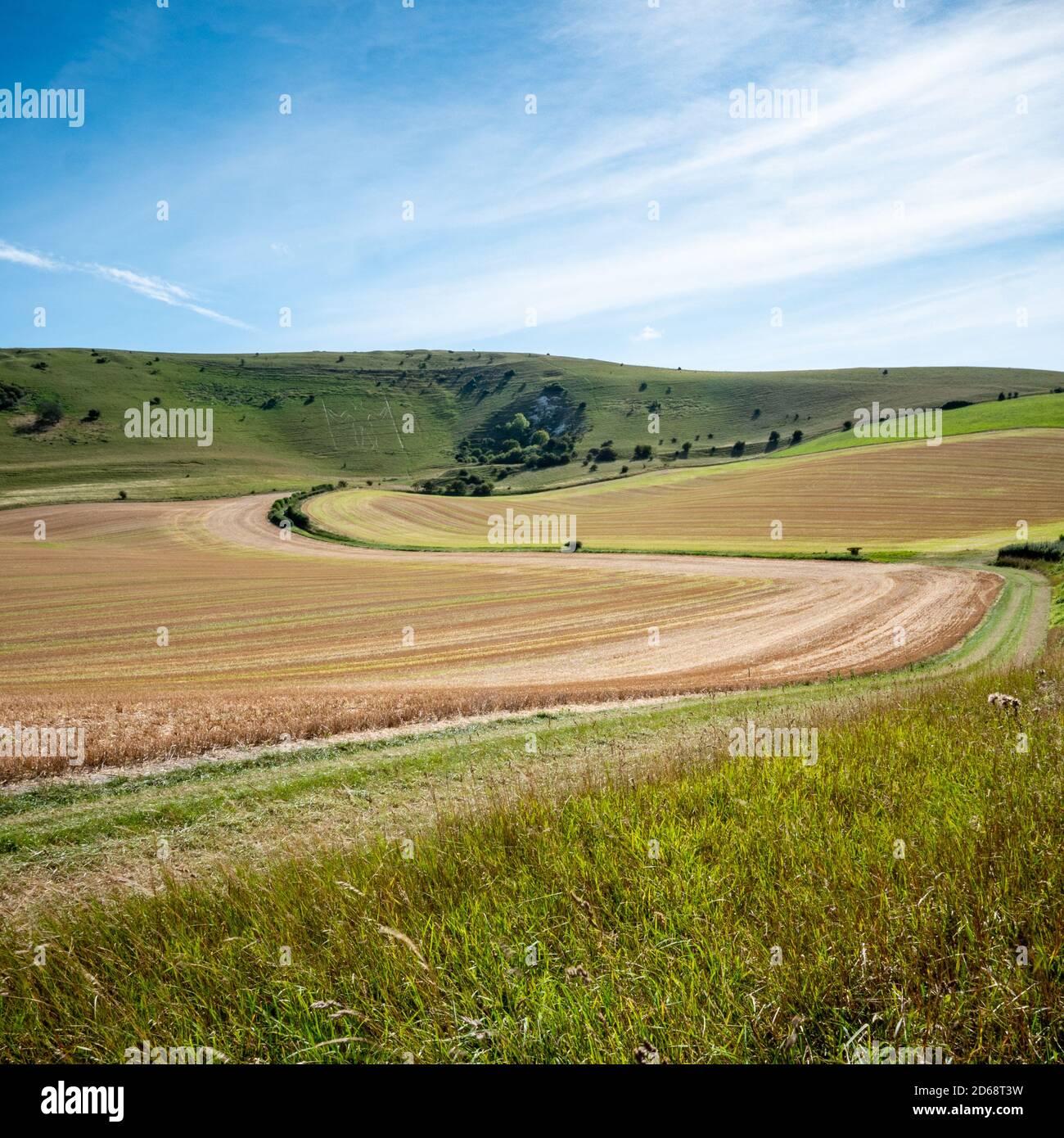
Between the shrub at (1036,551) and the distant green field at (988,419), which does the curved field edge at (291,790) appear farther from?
the distant green field at (988,419)

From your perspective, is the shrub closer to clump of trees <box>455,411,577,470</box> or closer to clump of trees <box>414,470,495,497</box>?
clump of trees <box>414,470,495,497</box>

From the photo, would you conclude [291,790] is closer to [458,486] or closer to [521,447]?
[458,486]

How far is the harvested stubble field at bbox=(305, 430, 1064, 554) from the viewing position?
6147 cm

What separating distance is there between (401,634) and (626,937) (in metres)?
26.4

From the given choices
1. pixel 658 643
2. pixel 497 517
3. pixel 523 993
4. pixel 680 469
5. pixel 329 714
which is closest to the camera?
pixel 523 993

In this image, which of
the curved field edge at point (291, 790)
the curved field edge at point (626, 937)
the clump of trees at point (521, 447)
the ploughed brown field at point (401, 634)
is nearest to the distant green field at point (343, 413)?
the clump of trees at point (521, 447)

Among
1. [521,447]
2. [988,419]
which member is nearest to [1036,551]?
[988,419]

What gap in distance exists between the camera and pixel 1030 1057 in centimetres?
263

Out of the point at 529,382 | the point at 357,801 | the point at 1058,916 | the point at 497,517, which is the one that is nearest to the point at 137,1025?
the point at 1058,916

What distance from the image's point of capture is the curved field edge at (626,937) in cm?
297

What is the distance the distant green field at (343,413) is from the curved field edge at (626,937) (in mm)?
103598

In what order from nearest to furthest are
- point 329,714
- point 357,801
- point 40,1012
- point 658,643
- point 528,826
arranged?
point 40,1012
point 528,826
point 357,801
point 329,714
point 658,643

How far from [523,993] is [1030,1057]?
6.95 feet
